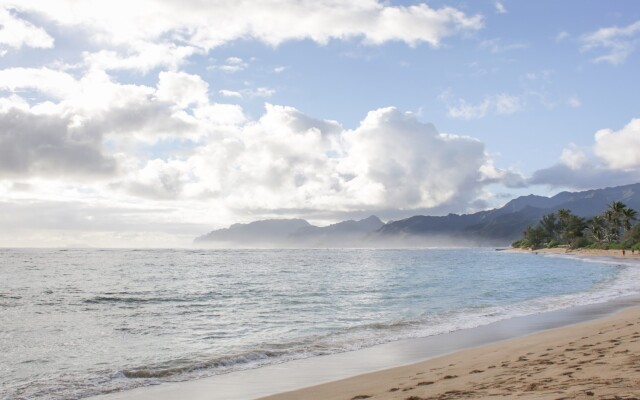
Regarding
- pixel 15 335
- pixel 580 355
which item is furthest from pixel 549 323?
pixel 15 335

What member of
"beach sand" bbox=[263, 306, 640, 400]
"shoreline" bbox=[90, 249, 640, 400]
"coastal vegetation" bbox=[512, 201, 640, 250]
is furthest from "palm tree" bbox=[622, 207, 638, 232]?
"beach sand" bbox=[263, 306, 640, 400]

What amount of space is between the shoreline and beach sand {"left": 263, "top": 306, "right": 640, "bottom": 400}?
0.06m

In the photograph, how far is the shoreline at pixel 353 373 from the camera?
12.1 metres

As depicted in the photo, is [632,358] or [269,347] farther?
[269,347]

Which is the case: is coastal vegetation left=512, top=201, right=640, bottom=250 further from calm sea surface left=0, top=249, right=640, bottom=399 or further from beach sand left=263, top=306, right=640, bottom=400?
beach sand left=263, top=306, right=640, bottom=400

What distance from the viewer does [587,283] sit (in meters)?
48.9

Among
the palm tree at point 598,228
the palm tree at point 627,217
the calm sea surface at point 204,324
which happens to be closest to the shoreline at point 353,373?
the calm sea surface at point 204,324

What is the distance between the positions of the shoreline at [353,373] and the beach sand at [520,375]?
0.06 m

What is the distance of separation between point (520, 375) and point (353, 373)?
4936mm

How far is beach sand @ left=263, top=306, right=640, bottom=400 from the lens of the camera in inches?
351

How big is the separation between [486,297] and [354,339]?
20.8 m

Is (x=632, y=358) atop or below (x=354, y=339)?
atop

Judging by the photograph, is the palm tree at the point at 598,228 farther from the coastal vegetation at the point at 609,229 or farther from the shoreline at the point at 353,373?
the shoreline at the point at 353,373

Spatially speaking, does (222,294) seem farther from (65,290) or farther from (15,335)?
(15,335)
